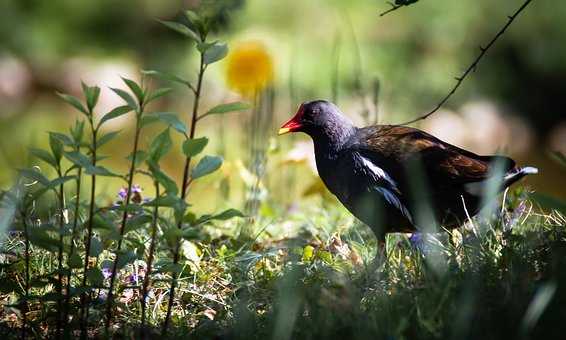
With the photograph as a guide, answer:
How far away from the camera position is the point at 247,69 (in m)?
6.22

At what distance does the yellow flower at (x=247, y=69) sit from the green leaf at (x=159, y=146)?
3.07 m

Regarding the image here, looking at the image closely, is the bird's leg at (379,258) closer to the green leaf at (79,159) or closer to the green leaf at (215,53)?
the green leaf at (215,53)

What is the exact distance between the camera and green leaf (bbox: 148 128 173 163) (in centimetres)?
258

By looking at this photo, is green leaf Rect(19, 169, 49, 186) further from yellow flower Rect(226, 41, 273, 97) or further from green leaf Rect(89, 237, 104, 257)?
yellow flower Rect(226, 41, 273, 97)

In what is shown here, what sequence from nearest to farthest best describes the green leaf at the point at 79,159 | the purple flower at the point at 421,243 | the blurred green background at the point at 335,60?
the green leaf at the point at 79,159
the purple flower at the point at 421,243
the blurred green background at the point at 335,60

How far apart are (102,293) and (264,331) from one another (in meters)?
0.78

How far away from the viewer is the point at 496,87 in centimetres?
888

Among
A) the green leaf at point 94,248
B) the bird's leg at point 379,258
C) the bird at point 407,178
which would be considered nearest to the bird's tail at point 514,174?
the bird at point 407,178

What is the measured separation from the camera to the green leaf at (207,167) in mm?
2588

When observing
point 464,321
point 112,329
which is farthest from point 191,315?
point 464,321

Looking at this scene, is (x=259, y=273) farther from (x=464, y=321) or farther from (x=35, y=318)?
(x=464, y=321)

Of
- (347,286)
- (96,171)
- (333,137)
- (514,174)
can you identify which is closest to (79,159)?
(96,171)

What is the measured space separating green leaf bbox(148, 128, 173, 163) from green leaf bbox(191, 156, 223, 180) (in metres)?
0.10

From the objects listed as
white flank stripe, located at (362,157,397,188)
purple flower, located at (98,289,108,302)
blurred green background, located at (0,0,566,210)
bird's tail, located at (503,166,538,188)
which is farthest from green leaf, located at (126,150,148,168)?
blurred green background, located at (0,0,566,210)
